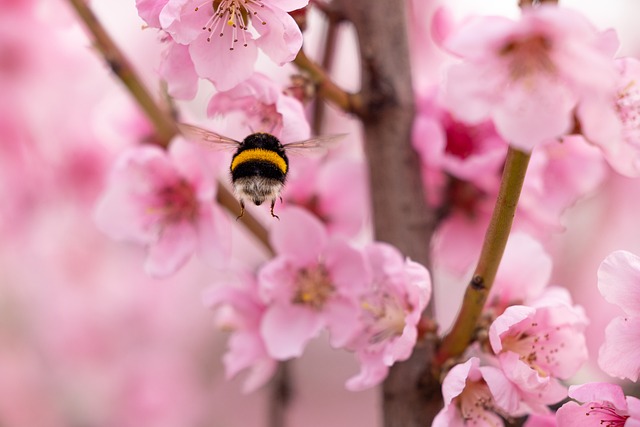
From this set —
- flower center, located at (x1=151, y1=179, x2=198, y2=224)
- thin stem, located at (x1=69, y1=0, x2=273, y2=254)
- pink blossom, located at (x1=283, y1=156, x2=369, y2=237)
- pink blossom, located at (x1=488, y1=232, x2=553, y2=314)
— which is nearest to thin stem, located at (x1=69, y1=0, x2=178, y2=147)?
thin stem, located at (x1=69, y1=0, x2=273, y2=254)

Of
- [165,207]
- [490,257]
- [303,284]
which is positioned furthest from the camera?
[165,207]

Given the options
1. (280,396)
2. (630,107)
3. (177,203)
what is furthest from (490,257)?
(280,396)

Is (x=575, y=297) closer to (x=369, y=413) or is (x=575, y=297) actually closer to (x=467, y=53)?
(x=369, y=413)

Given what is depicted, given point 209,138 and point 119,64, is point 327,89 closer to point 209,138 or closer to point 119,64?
point 209,138

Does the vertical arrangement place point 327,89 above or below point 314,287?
above

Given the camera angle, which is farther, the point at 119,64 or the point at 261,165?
the point at 119,64

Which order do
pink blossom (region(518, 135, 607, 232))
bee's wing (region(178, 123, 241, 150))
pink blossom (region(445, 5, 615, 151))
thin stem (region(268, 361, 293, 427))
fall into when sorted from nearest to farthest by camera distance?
pink blossom (region(445, 5, 615, 151)) < bee's wing (region(178, 123, 241, 150)) < pink blossom (region(518, 135, 607, 232)) < thin stem (region(268, 361, 293, 427))

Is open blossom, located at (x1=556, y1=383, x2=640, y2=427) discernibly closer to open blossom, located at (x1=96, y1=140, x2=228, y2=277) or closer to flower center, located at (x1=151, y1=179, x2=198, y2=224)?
open blossom, located at (x1=96, y1=140, x2=228, y2=277)
